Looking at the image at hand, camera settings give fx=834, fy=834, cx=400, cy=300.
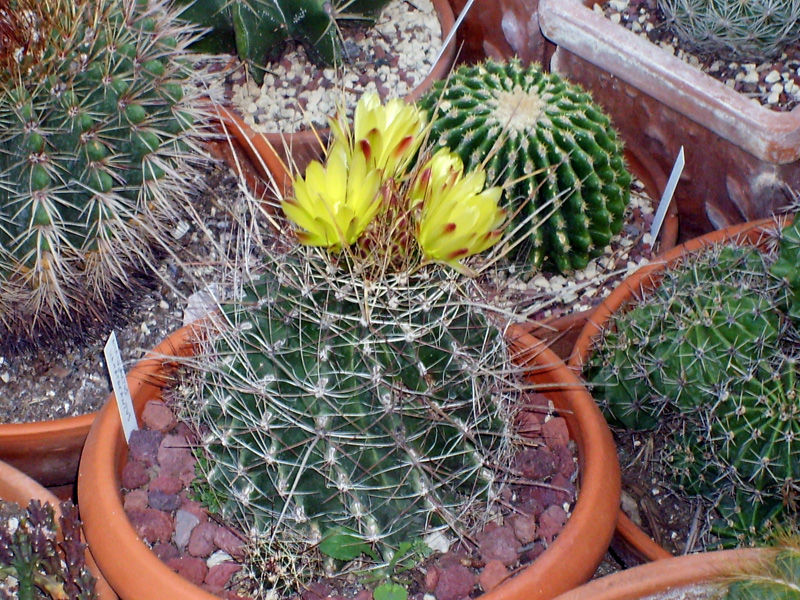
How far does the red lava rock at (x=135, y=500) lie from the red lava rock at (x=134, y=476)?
1 cm

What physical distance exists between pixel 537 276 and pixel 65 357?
0.92 meters

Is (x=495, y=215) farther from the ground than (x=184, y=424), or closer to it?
farther from the ground

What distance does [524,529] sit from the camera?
3.78 ft

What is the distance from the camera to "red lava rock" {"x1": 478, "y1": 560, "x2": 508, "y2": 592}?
1.08 metres

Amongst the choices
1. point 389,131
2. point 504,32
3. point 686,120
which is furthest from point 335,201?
point 504,32

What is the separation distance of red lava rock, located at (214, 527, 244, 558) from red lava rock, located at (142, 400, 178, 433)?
0.21 m

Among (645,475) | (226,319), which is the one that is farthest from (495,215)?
(645,475)

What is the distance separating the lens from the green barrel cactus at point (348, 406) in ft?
3.18

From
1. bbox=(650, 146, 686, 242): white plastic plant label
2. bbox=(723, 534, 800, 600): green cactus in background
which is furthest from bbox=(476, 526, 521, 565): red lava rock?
bbox=(650, 146, 686, 242): white plastic plant label

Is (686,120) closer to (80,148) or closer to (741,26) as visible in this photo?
(741,26)

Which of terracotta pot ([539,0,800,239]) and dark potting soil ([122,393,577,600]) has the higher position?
terracotta pot ([539,0,800,239])

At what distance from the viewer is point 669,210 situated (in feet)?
5.72

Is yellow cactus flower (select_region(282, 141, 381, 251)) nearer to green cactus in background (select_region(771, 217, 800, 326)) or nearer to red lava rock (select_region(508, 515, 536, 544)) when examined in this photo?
red lava rock (select_region(508, 515, 536, 544))

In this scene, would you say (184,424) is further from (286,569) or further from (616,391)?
(616,391)
